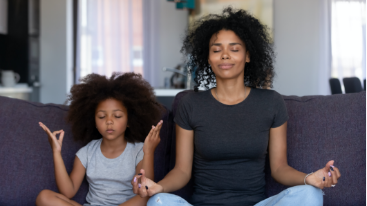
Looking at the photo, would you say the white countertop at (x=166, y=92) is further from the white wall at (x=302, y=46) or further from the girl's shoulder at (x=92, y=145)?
the girl's shoulder at (x=92, y=145)

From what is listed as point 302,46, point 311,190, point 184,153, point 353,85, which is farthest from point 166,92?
point 311,190

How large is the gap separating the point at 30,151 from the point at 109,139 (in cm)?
37

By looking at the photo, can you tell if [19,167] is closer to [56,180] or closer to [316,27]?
[56,180]

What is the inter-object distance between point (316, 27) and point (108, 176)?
4046 mm

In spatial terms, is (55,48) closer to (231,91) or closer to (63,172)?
(63,172)

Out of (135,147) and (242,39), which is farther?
(135,147)

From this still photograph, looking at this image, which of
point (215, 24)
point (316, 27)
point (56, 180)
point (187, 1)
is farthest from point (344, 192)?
point (316, 27)

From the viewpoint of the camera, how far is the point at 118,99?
1.44 m

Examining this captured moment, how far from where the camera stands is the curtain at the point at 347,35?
471 centimetres

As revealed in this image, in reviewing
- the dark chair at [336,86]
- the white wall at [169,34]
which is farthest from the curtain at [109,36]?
the dark chair at [336,86]

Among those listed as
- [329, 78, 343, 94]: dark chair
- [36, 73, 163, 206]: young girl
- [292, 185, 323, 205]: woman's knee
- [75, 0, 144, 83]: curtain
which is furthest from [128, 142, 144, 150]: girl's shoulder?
[75, 0, 144, 83]: curtain

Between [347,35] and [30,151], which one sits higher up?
[347,35]

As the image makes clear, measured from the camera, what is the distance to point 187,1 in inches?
162

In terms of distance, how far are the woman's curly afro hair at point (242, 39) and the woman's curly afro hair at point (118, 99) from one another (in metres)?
0.24
